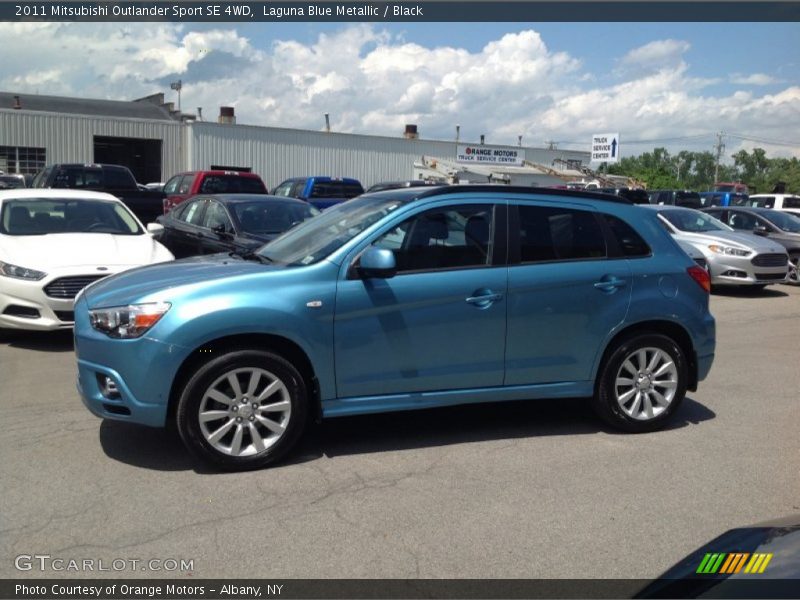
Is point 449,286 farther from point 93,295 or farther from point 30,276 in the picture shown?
point 30,276

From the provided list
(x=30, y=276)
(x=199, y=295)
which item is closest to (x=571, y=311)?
(x=199, y=295)

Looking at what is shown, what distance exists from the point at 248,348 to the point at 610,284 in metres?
2.67

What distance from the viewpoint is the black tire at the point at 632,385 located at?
567 cm

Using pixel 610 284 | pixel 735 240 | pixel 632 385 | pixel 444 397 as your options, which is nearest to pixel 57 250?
pixel 444 397

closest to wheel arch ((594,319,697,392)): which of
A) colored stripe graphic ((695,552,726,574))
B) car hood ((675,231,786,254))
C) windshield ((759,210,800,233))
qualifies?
colored stripe graphic ((695,552,726,574))

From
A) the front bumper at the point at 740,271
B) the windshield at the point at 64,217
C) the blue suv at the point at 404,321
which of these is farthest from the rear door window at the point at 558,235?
the front bumper at the point at 740,271

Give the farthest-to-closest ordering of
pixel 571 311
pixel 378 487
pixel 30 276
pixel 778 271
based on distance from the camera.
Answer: pixel 778 271, pixel 30 276, pixel 571 311, pixel 378 487

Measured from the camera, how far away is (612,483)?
4781 mm

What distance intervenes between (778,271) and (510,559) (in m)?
12.7

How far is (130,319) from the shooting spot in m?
4.66

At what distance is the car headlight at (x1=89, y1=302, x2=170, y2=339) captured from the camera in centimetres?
462

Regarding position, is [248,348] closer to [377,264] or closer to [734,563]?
[377,264]

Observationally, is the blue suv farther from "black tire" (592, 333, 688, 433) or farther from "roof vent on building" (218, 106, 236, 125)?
"roof vent on building" (218, 106, 236, 125)

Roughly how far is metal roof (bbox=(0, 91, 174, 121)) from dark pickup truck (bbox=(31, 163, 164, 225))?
86.6 ft
